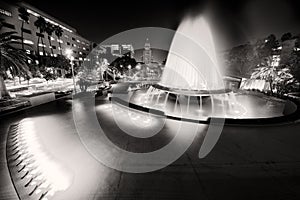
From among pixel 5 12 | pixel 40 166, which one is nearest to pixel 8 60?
pixel 40 166

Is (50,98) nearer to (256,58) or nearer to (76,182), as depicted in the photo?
(76,182)

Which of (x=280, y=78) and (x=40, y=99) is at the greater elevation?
(x=280, y=78)

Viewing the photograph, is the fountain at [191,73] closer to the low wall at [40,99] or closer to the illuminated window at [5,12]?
the low wall at [40,99]

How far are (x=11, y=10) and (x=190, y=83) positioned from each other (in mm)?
72330

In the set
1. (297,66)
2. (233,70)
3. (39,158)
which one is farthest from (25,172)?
(233,70)

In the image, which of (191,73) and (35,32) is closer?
(191,73)

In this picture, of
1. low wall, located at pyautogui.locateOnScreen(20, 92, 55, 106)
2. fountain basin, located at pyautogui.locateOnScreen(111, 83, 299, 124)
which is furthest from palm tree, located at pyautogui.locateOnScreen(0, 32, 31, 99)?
fountain basin, located at pyautogui.locateOnScreen(111, 83, 299, 124)

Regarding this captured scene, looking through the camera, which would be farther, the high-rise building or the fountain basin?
the high-rise building

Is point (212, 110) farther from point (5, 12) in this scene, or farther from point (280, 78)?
point (5, 12)

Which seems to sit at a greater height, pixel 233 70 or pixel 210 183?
pixel 233 70

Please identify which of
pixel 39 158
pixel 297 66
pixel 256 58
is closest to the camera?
pixel 39 158

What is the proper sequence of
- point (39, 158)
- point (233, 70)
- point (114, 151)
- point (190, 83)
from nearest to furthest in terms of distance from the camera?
point (39, 158)
point (114, 151)
point (190, 83)
point (233, 70)

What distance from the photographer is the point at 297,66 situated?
2592 cm

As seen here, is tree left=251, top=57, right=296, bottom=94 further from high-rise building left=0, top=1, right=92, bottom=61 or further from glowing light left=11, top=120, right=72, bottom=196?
high-rise building left=0, top=1, right=92, bottom=61
